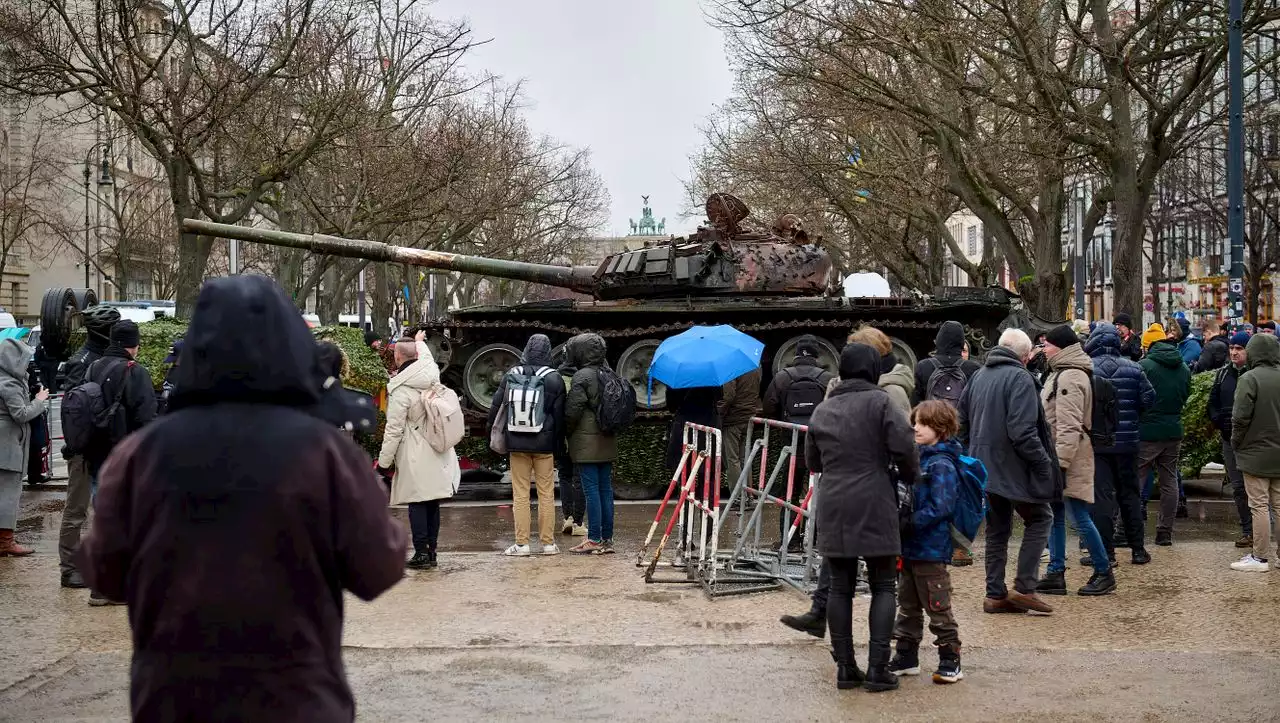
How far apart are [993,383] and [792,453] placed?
1334mm

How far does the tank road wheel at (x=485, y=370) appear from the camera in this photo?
18.0m

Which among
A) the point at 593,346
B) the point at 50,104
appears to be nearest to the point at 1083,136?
the point at 593,346

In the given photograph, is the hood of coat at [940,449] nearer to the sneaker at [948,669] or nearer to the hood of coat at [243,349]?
the sneaker at [948,669]

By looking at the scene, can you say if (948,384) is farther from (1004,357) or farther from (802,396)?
(1004,357)

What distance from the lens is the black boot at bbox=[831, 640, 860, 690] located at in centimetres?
696

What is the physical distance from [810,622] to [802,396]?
3.77 meters

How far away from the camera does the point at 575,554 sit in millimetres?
11289

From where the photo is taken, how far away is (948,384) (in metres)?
10.8

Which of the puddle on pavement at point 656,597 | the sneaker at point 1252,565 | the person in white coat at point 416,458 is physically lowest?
the puddle on pavement at point 656,597

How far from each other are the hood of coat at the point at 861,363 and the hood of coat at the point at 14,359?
645 cm

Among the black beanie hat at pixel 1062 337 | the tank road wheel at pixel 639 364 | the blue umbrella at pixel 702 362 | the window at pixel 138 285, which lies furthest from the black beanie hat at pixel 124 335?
the window at pixel 138 285

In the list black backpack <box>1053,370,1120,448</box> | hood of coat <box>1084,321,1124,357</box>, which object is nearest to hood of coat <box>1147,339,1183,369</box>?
hood of coat <box>1084,321,1124,357</box>

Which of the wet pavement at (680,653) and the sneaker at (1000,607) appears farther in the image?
the sneaker at (1000,607)

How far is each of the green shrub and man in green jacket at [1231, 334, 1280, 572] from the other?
12.8ft
